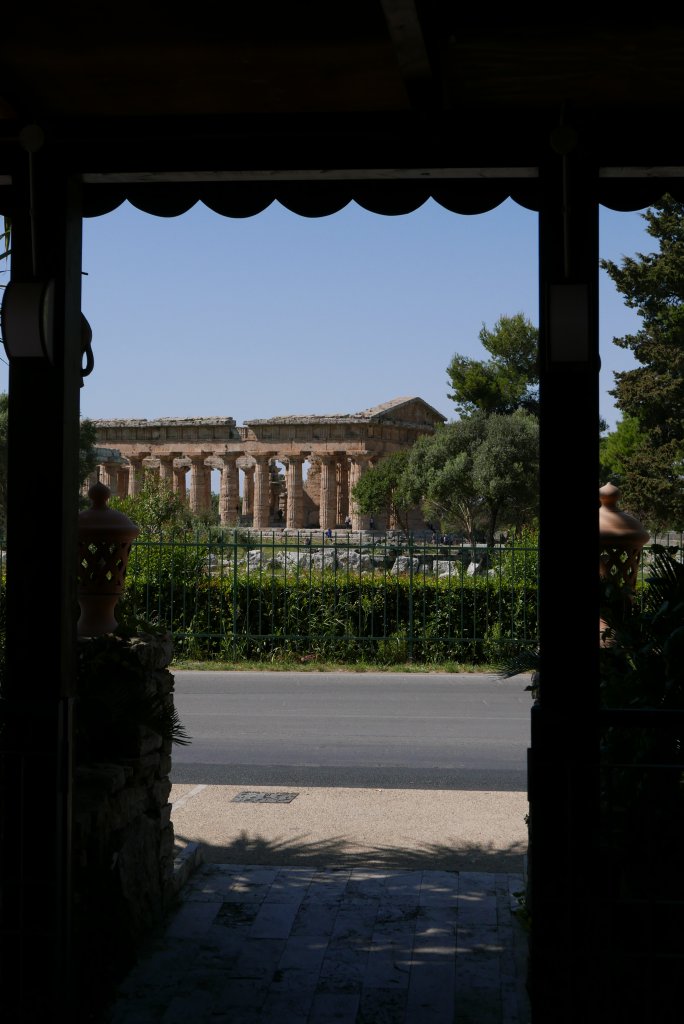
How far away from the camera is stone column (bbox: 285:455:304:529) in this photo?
51812 mm

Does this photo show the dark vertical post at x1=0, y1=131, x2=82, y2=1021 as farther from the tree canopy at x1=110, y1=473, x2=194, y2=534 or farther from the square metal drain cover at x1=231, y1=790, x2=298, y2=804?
the tree canopy at x1=110, y1=473, x2=194, y2=534

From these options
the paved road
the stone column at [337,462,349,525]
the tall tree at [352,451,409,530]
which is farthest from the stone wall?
the stone column at [337,462,349,525]

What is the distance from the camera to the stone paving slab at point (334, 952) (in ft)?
12.4

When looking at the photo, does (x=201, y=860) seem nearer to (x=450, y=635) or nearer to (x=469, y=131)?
(x=469, y=131)

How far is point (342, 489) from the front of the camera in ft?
175

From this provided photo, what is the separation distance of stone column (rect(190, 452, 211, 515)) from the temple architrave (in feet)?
0.16

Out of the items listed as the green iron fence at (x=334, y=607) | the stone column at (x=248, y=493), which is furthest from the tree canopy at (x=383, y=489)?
the green iron fence at (x=334, y=607)

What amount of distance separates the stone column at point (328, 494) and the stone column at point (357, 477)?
3.38ft

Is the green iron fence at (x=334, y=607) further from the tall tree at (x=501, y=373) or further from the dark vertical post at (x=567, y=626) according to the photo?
the tall tree at (x=501, y=373)

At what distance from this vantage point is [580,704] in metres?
3.32

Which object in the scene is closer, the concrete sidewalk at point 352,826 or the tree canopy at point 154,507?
the concrete sidewalk at point 352,826

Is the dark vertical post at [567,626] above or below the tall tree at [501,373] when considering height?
below

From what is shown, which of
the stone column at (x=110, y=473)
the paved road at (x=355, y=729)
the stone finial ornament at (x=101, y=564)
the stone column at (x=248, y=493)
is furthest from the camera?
the stone column at (x=248, y=493)

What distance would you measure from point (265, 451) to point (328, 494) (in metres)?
3.93
